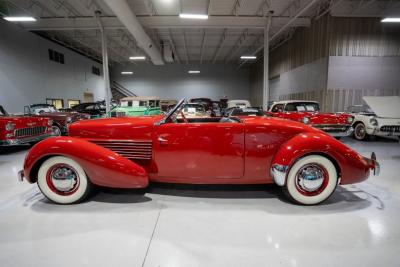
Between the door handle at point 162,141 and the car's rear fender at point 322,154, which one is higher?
the door handle at point 162,141

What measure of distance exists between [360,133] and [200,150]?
7395 millimetres

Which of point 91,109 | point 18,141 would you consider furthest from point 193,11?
point 18,141

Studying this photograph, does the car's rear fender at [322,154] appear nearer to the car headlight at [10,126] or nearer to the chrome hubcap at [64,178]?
the chrome hubcap at [64,178]

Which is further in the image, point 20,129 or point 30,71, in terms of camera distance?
point 30,71

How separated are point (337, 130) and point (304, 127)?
187 inches

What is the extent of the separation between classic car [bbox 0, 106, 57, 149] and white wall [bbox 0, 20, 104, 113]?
6.90m

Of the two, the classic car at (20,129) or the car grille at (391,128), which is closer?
the classic car at (20,129)

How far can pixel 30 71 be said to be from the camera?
1287 cm

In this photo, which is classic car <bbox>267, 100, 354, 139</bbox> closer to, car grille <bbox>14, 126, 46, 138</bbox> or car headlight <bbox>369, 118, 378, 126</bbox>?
car headlight <bbox>369, 118, 378, 126</bbox>

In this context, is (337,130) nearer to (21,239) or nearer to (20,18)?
(21,239)

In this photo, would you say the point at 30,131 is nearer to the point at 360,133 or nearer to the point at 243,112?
the point at 243,112

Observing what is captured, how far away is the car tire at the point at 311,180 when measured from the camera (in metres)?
2.65

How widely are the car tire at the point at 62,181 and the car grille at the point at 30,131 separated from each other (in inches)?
154

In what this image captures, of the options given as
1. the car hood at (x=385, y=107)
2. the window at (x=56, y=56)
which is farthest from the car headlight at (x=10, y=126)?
the window at (x=56, y=56)
